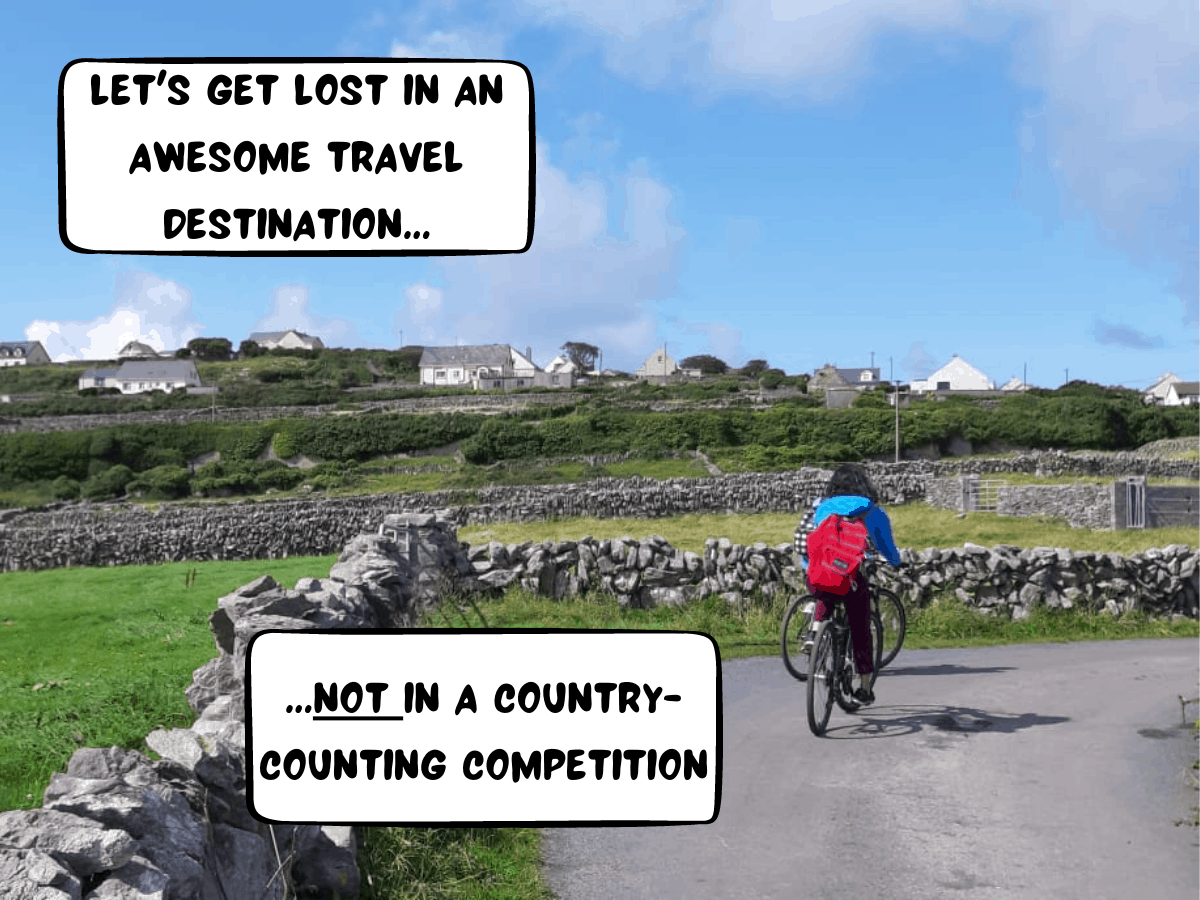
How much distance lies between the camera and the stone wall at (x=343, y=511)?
31167 mm

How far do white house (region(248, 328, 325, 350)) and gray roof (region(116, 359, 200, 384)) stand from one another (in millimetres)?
23072

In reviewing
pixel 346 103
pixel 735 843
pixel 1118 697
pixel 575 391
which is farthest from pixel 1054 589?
pixel 575 391

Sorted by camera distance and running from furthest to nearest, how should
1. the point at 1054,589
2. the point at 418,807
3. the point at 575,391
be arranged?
1. the point at 575,391
2. the point at 1054,589
3. the point at 418,807

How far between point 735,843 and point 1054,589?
1115cm

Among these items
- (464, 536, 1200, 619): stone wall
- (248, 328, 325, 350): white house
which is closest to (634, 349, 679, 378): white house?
(248, 328, 325, 350): white house

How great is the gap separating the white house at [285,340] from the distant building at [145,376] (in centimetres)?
2376

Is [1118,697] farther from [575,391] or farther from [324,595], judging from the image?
[575,391]

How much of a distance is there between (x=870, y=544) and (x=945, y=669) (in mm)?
3294

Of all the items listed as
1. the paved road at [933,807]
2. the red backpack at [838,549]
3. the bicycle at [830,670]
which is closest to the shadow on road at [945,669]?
the paved road at [933,807]

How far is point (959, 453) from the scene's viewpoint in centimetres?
6988

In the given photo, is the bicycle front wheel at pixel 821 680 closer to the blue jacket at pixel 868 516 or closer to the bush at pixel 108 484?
the blue jacket at pixel 868 516

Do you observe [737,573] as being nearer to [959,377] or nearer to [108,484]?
[108,484]

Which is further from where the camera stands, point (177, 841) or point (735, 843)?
point (735, 843)

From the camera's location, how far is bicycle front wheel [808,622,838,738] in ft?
27.8
